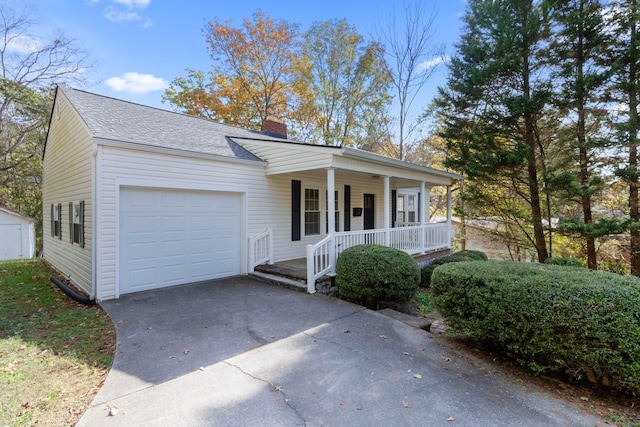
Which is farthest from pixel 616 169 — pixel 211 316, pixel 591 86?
pixel 211 316

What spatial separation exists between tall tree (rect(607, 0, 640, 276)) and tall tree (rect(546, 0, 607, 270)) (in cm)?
32

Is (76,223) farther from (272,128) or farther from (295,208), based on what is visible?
(272,128)

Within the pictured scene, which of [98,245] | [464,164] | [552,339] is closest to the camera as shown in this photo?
[552,339]

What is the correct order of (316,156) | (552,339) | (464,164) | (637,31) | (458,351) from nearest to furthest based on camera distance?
1. (552,339)
2. (458,351)
3. (316,156)
4. (637,31)
5. (464,164)

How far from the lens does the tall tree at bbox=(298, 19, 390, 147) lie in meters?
18.9

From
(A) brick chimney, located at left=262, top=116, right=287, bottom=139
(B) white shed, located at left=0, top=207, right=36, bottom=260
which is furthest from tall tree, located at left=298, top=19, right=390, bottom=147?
(B) white shed, located at left=0, top=207, right=36, bottom=260

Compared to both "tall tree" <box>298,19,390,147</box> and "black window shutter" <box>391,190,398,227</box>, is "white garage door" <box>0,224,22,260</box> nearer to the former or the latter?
"tall tree" <box>298,19,390,147</box>

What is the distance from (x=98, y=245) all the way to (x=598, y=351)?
7.10 meters

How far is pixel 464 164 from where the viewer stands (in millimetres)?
10992

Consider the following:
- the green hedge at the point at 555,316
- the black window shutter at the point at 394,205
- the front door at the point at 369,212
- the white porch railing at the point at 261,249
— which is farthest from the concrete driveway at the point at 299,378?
the black window shutter at the point at 394,205

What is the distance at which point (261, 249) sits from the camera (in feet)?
26.0

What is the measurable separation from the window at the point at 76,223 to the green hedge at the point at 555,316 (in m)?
7.21

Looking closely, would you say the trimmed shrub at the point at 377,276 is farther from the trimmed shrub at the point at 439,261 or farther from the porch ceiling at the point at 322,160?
the trimmed shrub at the point at 439,261

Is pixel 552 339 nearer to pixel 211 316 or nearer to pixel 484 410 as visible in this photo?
pixel 484 410
